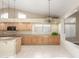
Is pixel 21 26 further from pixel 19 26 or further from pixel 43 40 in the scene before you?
pixel 43 40

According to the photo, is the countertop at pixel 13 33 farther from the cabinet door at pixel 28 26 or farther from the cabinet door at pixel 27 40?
the cabinet door at pixel 27 40

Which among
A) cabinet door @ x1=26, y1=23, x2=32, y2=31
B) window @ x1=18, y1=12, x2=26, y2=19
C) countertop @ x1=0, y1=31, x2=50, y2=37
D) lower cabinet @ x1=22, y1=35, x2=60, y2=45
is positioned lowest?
lower cabinet @ x1=22, y1=35, x2=60, y2=45

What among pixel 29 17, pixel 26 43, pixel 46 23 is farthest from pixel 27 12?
pixel 26 43

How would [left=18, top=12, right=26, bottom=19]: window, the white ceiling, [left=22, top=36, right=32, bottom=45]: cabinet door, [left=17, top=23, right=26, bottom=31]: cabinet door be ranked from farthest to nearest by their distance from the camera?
[left=17, top=23, right=26, bottom=31]: cabinet door, [left=18, top=12, right=26, bottom=19]: window, [left=22, top=36, right=32, bottom=45]: cabinet door, the white ceiling

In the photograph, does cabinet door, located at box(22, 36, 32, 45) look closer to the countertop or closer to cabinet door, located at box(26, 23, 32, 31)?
the countertop

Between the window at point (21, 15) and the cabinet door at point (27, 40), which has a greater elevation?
the window at point (21, 15)

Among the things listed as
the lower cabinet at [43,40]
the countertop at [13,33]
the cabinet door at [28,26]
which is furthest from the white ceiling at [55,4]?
the countertop at [13,33]

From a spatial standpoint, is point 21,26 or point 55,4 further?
point 21,26

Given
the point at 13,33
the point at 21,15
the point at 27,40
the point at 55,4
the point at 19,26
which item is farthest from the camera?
the point at 13,33

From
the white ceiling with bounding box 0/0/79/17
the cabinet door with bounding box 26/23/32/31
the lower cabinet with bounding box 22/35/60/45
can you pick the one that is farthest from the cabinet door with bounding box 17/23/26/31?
the white ceiling with bounding box 0/0/79/17

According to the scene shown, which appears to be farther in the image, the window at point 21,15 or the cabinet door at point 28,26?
the cabinet door at point 28,26

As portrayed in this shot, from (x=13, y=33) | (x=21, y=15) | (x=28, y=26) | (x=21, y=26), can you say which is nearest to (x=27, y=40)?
(x=28, y=26)

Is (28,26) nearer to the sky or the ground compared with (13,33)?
nearer to the sky

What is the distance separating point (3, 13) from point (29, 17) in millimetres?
2109
